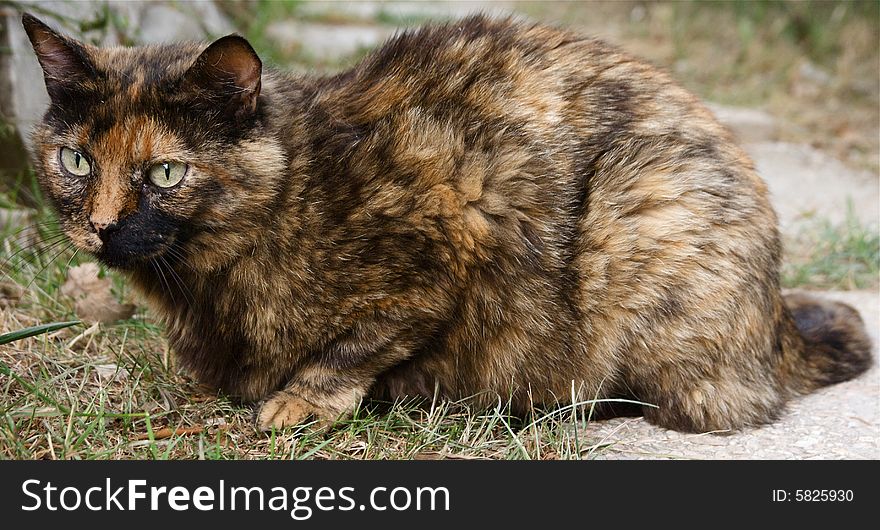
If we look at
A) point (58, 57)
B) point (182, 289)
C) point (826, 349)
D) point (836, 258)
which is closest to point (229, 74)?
point (58, 57)

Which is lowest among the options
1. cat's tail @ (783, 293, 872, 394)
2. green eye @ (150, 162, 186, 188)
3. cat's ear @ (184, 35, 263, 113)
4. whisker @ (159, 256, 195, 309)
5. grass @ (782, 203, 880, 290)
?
grass @ (782, 203, 880, 290)

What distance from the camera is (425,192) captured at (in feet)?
8.92

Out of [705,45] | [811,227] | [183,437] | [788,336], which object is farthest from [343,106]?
[705,45]

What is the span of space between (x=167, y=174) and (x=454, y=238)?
81cm

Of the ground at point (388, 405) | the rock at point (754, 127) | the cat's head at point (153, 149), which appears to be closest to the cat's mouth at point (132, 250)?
the cat's head at point (153, 149)

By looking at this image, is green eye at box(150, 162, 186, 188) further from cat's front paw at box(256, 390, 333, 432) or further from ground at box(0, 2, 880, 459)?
cat's front paw at box(256, 390, 333, 432)

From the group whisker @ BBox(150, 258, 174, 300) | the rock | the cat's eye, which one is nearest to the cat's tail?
whisker @ BBox(150, 258, 174, 300)

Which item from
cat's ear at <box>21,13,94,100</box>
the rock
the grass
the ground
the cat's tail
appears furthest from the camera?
the rock

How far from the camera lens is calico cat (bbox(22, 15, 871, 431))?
8.52 feet

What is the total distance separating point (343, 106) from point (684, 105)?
1113mm

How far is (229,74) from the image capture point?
244 centimetres

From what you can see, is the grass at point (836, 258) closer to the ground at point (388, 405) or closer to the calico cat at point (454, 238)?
the ground at point (388, 405)

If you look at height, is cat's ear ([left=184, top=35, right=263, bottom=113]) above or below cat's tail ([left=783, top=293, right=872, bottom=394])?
above

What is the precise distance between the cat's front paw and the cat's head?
1.67 ft
